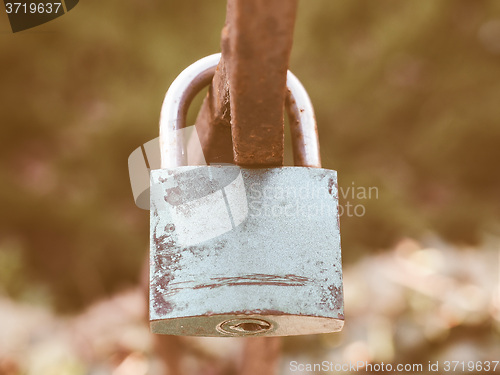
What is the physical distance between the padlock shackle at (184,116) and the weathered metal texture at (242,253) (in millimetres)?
57

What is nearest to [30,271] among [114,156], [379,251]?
[114,156]

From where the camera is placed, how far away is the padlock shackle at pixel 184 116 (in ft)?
1.93

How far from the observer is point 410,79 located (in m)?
2.17

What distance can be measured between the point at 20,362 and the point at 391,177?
5.34 feet

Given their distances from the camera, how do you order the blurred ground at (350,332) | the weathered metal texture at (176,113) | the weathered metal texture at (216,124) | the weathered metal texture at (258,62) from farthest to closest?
the blurred ground at (350,332) < the weathered metal texture at (176,113) < the weathered metal texture at (216,124) < the weathered metal texture at (258,62)

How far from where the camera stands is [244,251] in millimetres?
511

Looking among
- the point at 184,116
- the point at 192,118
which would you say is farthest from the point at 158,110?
the point at 184,116

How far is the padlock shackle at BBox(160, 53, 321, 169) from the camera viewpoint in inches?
23.1

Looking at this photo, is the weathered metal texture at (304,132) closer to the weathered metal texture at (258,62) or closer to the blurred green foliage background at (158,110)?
the weathered metal texture at (258,62)

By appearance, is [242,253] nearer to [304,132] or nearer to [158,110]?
[304,132]

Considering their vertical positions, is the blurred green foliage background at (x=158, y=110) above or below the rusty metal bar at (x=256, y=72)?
above

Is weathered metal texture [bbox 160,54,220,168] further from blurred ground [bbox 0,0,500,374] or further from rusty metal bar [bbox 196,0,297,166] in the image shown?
blurred ground [bbox 0,0,500,374]

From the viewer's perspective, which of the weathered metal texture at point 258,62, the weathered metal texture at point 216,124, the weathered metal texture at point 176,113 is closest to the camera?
the weathered metal texture at point 258,62

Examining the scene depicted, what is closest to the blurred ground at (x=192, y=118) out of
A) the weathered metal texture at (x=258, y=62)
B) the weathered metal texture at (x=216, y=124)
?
the weathered metal texture at (x=216, y=124)
